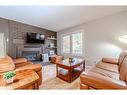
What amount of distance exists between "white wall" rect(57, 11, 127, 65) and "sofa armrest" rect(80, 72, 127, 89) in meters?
2.96

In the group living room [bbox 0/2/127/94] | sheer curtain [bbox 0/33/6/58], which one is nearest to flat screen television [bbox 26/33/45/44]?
living room [bbox 0/2/127/94]

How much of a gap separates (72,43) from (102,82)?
4.54m

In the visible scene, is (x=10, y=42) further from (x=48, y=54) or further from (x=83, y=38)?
(x=83, y=38)

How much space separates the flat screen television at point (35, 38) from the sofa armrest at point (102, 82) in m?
4.10

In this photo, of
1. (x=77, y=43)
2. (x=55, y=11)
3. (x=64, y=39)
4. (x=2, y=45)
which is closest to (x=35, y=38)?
(x=2, y=45)

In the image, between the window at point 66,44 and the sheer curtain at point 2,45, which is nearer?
the sheer curtain at point 2,45

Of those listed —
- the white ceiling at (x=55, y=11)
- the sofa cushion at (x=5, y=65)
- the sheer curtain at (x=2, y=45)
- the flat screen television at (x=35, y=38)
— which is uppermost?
the white ceiling at (x=55, y=11)

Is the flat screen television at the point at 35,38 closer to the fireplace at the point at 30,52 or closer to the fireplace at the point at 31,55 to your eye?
the fireplace at the point at 30,52

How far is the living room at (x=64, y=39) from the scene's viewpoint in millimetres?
3244

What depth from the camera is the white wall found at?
4112mm

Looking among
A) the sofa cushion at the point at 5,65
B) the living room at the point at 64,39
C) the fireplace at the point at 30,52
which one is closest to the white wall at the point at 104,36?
the living room at the point at 64,39

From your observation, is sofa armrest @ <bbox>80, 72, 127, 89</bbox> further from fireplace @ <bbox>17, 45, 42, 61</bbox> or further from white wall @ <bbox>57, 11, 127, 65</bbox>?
fireplace @ <bbox>17, 45, 42, 61</bbox>

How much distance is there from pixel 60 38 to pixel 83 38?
1707 millimetres

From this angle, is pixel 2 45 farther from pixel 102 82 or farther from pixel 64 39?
pixel 102 82
